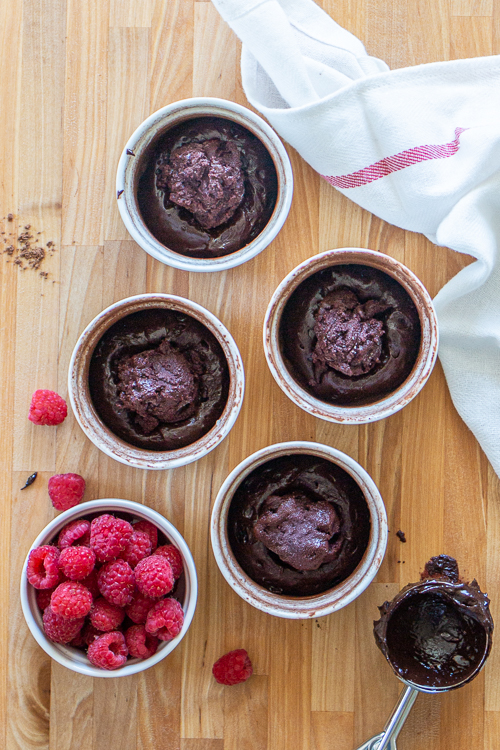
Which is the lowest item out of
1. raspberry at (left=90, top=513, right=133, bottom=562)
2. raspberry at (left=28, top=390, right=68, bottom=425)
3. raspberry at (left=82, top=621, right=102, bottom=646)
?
raspberry at (left=82, top=621, right=102, bottom=646)

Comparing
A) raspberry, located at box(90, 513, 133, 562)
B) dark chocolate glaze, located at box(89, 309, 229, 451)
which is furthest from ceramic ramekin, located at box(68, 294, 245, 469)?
raspberry, located at box(90, 513, 133, 562)

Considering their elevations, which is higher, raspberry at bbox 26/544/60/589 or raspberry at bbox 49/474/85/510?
raspberry at bbox 49/474/85/510

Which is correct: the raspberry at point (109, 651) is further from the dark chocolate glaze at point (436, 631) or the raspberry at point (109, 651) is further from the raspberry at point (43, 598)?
the dark chocolate glaze at point (436, 631)

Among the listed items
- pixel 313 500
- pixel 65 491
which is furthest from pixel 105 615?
pixel 313 500

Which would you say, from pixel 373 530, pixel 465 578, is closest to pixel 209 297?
pixel 373 530

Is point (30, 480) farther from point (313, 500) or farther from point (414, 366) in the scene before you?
point (414, 366)

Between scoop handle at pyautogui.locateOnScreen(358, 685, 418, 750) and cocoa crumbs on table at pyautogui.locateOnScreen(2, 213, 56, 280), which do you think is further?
cocoa crumbs on table at pyautogui.locateOnScreen(2, 213, 56, 280)

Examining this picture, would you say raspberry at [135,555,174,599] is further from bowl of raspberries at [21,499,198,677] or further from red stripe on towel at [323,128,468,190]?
red stripe on towel at [323,128,468,190]
